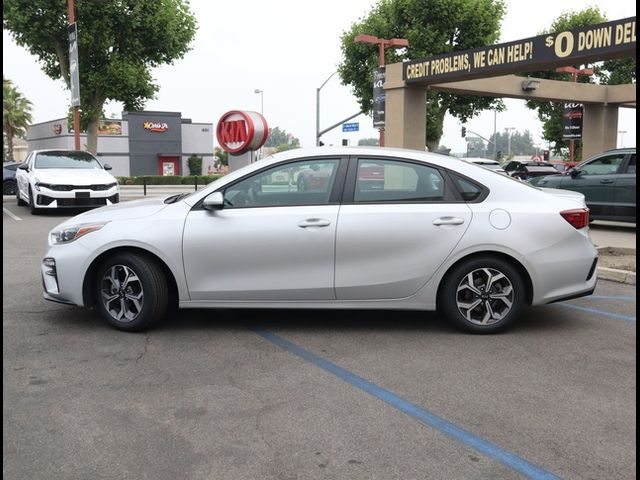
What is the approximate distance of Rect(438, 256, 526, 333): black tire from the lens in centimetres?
531

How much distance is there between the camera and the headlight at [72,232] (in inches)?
214

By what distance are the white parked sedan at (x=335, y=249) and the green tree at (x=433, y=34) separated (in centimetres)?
3201

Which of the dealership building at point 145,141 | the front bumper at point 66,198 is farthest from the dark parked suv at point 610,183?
the dealership building at point 145,141

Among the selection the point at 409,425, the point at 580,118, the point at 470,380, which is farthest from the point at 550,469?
the point at 580,118

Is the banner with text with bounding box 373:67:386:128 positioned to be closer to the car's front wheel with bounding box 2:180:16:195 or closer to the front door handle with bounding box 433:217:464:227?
the car's front wheel with bounding box 2:180:16:195

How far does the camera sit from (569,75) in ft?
136

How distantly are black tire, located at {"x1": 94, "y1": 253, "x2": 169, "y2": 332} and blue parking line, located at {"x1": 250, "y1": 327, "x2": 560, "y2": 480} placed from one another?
42.7 inches

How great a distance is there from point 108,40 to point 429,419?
3110 centimetres

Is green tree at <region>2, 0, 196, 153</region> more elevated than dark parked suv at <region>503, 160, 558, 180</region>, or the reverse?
green tree at <region>2, 0, 196, 153</region>

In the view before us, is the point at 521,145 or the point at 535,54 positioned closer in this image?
the point at 535,54

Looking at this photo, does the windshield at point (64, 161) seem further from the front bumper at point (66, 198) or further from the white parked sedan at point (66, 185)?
the front bumper at point (66, 198)

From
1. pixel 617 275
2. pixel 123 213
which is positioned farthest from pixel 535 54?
pixel 123 213

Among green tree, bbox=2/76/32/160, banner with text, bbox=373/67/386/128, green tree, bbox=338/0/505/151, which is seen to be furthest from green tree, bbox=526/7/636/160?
green tree, bbox=2/76/32/160

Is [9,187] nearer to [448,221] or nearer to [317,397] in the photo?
[448,221]
